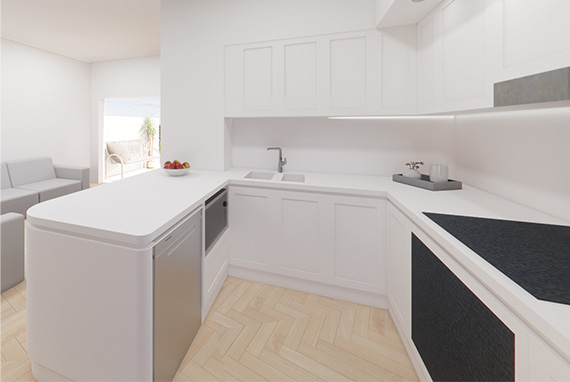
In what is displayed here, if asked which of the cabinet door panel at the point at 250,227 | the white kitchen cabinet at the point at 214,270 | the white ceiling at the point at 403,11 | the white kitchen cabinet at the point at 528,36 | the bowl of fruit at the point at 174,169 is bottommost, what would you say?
the white kitchen cabinet at the point at 214,270

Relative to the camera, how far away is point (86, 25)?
12.5 feet

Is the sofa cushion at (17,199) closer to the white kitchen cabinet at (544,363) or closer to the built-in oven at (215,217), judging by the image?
the built-in oven at (215,217)

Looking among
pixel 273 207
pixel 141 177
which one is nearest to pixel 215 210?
pixel 273 207

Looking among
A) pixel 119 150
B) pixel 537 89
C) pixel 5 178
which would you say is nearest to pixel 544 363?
pixel 537 89

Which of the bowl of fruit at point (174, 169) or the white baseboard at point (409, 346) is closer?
the white baseboard at point (409, 346)

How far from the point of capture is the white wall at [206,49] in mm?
2350

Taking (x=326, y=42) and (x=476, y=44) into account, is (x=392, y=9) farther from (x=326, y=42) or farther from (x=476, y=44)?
(x=476, y=44)

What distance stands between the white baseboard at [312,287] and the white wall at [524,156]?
1.12 metres

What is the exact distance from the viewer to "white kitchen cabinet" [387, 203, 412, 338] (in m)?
1.49

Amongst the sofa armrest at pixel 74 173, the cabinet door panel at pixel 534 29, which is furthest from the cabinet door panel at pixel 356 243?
the sofa armrest at pixel 74 173

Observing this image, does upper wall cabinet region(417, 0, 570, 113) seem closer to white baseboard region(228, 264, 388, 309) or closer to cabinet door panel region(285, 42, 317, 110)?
cabinet door panel region(285, 42, 317, 110)

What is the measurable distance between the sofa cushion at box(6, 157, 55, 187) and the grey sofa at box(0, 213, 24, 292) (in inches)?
109

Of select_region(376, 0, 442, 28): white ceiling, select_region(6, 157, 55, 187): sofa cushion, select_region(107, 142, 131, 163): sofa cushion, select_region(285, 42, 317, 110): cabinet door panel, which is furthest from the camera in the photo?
select_region(107, 142, 131, 163): sofa cushion

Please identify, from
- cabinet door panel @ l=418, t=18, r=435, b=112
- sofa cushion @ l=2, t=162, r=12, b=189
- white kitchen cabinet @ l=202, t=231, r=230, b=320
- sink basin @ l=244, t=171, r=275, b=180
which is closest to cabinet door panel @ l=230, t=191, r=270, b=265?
white kitchen cabinet @ l=202, t=231, r=230, b=320
